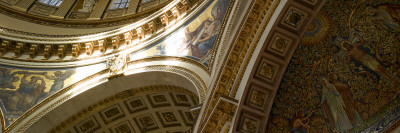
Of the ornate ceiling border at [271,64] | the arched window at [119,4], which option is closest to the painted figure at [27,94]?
the arched window at [119,4]

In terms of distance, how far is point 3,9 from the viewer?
15547 millimetres

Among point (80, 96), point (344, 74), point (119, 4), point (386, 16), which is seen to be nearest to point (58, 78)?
point (80, 96)

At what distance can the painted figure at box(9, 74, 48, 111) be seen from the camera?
39.5 ft

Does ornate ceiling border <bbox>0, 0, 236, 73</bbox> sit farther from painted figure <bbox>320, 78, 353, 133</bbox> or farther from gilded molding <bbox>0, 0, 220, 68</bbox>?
painted figure <bbox>320, 78, 353, 133</bbox>

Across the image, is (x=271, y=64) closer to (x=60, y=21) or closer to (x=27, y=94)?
(x=27, y=94)

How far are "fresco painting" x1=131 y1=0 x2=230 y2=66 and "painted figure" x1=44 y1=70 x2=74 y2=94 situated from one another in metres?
2.24

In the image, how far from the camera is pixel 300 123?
7.57m

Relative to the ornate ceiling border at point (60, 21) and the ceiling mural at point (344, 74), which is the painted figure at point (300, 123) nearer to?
Result: the ceiling mural at point (344, 74)

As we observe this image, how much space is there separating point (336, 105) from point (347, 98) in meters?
0.23

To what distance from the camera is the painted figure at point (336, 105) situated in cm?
720

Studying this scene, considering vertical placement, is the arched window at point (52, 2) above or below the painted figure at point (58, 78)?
above

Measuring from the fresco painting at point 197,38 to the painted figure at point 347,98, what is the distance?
9.68ft

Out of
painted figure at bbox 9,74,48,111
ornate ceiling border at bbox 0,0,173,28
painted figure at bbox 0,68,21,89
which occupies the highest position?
ornate ceiling border at bbox 0,0,173,28

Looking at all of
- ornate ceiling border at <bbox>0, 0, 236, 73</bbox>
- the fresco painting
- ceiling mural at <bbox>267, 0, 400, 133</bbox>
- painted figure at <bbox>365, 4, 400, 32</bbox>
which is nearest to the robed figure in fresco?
the fresco painting
